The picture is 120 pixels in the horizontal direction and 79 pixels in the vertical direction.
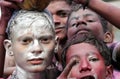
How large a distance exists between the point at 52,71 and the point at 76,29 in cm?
31

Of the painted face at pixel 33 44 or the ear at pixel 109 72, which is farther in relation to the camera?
the ear at pixel 109 72

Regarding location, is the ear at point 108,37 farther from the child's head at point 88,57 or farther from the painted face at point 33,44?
the painted face at point 33,44

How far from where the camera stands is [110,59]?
2.26 metres

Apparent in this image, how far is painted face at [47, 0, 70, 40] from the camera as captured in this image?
8.56 ft

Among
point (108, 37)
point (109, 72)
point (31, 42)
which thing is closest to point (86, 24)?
point (108, 37)

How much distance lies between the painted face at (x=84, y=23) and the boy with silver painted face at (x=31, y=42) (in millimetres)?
279

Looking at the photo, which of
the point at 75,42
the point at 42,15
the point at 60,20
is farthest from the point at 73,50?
the point at 60,20

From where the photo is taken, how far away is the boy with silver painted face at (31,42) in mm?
2082

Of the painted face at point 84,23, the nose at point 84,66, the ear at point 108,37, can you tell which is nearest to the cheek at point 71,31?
the painted face at point 84,23

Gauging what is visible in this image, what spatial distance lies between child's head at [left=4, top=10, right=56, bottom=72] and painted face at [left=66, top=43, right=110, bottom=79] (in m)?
0.12

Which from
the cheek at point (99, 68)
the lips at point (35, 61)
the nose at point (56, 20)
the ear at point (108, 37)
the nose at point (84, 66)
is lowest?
the ear at point (108, 37)

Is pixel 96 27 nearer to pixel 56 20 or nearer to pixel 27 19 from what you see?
pixel 56 20

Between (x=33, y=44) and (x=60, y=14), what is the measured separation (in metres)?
0.65

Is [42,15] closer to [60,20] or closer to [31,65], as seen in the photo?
[31,65]
